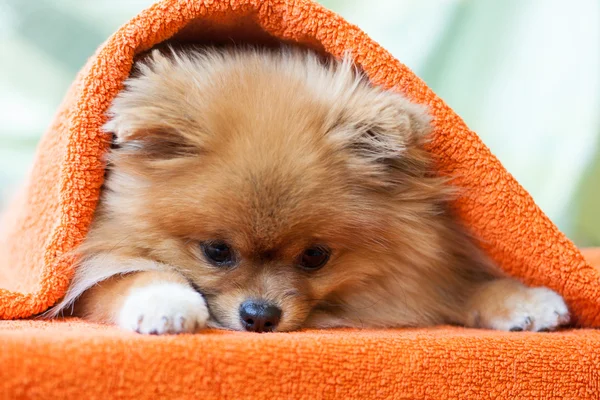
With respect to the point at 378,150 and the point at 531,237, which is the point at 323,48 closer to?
the point at 378,150

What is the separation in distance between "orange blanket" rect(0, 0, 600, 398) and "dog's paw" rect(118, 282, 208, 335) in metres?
0.08

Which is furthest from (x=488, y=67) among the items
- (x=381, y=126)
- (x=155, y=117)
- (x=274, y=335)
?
(x=274, y=335)

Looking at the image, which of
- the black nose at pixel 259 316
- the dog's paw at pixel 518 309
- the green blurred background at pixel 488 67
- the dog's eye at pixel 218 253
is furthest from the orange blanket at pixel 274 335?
the green blurred background at pixel 488 67

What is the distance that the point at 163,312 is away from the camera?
1.43 meters

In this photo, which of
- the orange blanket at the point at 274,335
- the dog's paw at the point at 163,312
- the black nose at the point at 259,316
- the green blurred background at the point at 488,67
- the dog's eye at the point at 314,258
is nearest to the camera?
the orange blanket at the point at 274,335

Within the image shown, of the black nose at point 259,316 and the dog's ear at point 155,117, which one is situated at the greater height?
the dog's ear at point 155,117

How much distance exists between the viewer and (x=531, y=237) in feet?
6.06

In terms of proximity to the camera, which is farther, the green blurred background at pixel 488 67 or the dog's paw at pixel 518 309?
the green blurred background at pixel 488 67

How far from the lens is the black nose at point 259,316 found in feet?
5.54

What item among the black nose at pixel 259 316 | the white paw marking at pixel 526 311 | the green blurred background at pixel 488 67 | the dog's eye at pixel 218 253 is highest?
the green blurred background at pixel 488 67

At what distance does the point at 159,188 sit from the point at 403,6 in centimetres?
182

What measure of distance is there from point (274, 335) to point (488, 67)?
2.09 metres

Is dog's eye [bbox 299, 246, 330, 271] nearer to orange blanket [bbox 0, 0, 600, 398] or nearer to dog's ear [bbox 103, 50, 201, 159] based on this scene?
orange blanket [bbox 0, 0, 600, 398]

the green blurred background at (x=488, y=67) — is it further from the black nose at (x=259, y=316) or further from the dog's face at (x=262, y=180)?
the black nose at (x=259, y=316)
